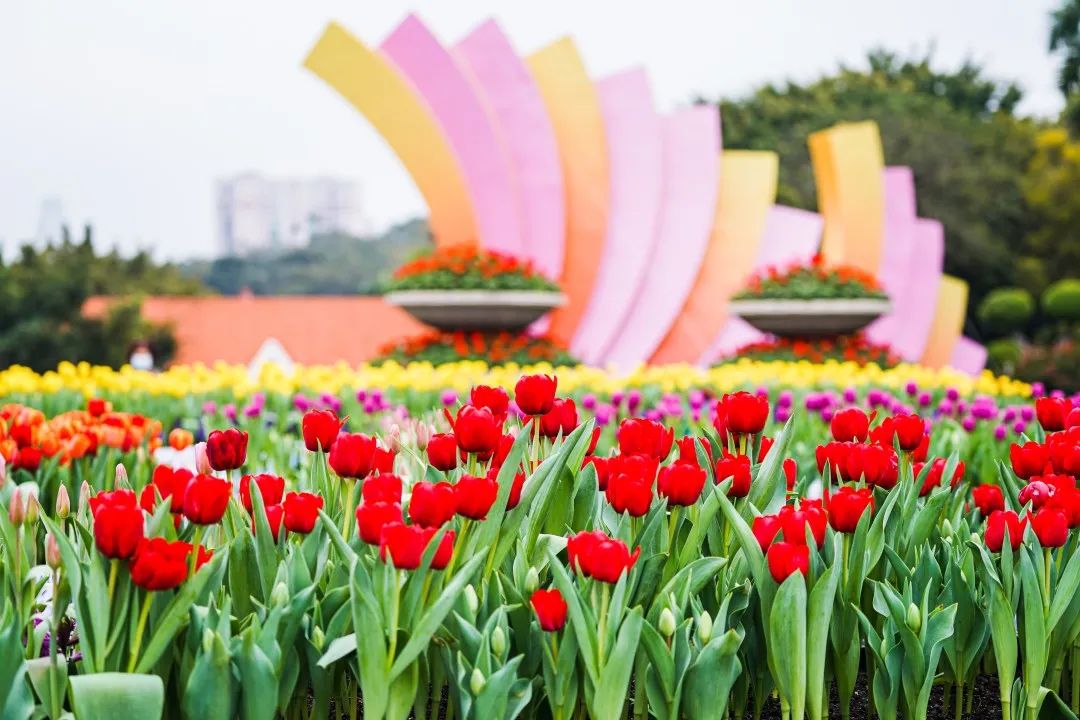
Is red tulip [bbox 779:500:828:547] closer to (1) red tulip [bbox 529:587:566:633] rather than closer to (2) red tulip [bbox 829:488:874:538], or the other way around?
(2) red tulip [bbox 829:488:874:538]

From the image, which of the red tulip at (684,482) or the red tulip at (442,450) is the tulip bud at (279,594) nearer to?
the red tulip at (442,450)

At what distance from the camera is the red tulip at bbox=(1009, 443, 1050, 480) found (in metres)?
2.48

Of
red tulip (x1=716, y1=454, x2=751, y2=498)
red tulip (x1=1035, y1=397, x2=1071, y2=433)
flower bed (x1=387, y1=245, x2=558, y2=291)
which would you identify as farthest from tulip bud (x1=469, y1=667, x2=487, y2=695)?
flower bed (x1=387, y1=245, x2=558, y2=291)

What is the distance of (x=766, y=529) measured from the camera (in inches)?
76.5

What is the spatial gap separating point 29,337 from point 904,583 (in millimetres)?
21034

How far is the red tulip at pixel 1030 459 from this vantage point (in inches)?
97.8

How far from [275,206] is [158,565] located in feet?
251

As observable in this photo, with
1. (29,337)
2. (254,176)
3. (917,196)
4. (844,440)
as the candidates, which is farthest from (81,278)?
(254,176)

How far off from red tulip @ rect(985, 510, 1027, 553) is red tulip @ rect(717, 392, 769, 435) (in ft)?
1.54

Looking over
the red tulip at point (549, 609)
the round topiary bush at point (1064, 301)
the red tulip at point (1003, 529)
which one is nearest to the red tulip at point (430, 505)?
the red tulip at point (549, 609)

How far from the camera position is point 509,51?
13.6 meters

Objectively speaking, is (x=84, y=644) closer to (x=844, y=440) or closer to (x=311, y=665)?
(x=311, y=665)

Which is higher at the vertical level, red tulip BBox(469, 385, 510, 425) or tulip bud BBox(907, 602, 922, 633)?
red tulip BBox(469, 385, 510, 425)

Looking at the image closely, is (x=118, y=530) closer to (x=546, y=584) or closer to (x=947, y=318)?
(x=546, y=584)
